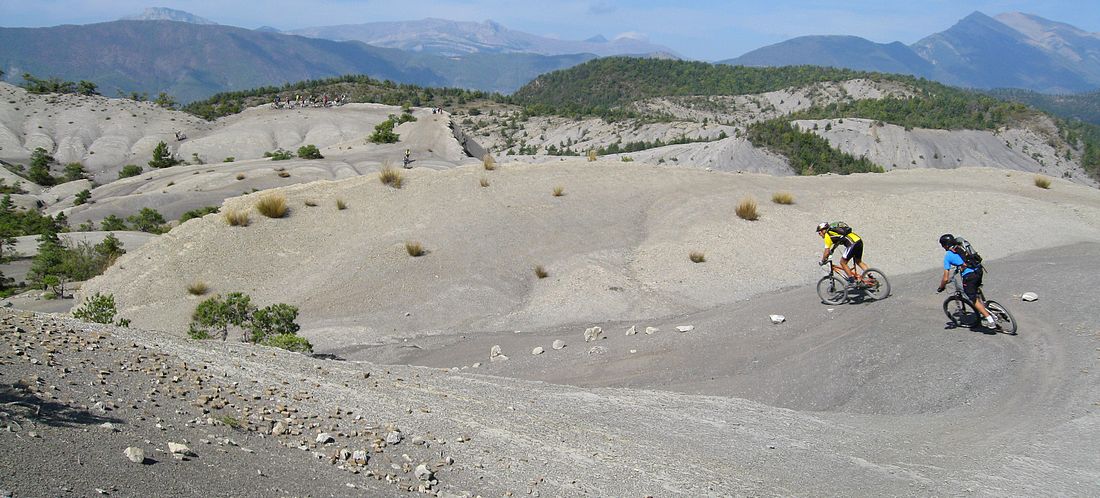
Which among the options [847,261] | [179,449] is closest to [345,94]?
[847,261]

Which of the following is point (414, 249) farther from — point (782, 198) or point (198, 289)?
point (782, 198)

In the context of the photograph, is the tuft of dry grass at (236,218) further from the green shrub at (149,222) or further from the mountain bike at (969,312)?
A: the green shrub at (149,222)

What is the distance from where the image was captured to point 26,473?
3859mm

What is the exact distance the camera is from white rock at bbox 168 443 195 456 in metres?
4.66

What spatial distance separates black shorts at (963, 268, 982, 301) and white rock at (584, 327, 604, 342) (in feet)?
21.2

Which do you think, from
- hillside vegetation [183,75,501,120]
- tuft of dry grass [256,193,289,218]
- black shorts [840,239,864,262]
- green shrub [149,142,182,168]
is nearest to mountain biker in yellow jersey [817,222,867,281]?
black shorts [840,239,864,262]

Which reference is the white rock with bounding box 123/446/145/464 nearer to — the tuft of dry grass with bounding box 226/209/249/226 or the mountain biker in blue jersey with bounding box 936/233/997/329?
the mountain biker in blue jersey with bounding box 936/233/997/329

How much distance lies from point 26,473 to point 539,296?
40.8ft

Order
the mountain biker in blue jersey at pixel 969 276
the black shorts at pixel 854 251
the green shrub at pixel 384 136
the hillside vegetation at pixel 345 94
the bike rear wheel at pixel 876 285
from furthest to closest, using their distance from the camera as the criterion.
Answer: the hillside vegetation at pixel 345 94
the green shrub at pixel 384 136
the bike rear wheel at pixel 876 285
the black shorts at pixel 854 251
the mountain biker in blue jersey at pixel 969 276

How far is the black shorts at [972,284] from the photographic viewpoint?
396 inches

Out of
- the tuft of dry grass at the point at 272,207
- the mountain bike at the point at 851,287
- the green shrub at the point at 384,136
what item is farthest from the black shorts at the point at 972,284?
the green shrub at the point at 384,136

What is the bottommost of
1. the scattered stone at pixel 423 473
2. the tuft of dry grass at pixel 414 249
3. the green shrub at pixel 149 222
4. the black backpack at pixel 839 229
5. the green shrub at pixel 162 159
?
the green shrub at pixel 149 222

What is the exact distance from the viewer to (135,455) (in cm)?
438

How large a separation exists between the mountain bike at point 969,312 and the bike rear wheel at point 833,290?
1.96 m
